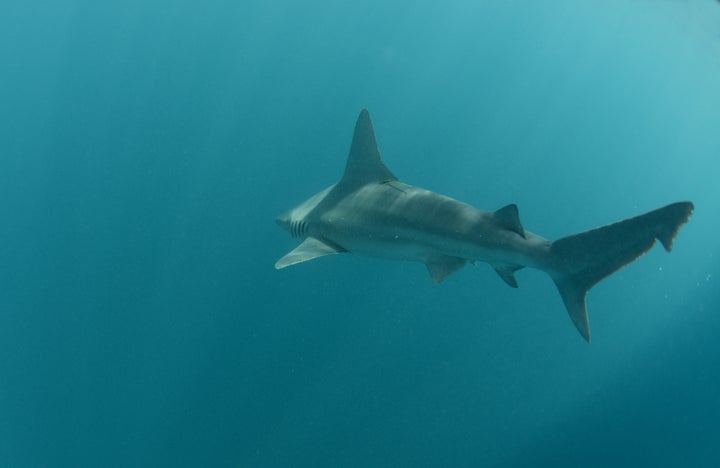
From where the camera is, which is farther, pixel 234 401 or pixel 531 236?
pixel 234 401

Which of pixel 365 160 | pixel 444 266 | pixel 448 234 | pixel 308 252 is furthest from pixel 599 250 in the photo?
pixel 308 252

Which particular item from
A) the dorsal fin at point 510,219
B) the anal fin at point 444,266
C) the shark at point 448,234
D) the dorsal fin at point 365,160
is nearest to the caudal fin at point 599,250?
the shark at point 448,234

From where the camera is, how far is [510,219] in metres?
4.21

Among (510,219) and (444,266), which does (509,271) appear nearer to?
(510,219)

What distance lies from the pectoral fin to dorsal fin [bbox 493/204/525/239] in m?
2.37

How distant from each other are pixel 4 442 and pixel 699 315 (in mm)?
31963

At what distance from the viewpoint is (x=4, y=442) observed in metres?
10.5

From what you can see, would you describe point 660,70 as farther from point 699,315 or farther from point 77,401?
point 77,401

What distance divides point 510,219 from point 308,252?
278 centimetres

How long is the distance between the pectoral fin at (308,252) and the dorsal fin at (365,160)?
0.92 m

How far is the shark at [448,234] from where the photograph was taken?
12.8ft

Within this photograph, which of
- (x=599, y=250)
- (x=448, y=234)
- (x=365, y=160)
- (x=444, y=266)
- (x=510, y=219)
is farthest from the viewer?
(x=365, y=160)

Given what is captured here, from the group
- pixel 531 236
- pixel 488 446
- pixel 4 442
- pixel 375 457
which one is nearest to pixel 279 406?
pixel 375 457

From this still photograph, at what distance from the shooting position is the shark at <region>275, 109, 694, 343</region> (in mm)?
3887
